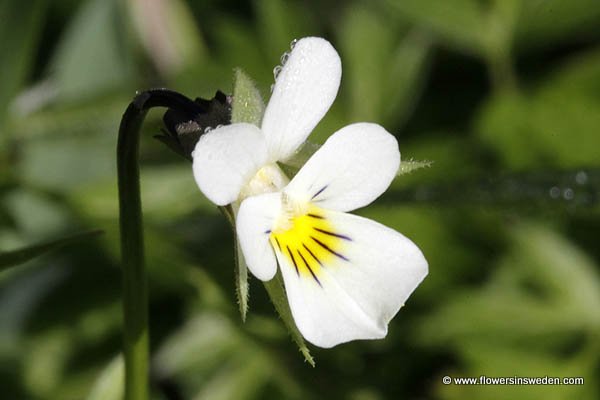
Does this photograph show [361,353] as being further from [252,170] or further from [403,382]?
[252,170]

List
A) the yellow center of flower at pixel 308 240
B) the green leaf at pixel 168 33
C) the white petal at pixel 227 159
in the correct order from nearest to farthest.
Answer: the white petal at pixel 227 159 → the yellow center of flower at pixel 308 240 → the green leaf at pixel 168 33

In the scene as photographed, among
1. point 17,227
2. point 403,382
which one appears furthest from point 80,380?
point 403,382

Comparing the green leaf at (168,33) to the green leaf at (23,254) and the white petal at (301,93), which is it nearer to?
the green leaf at (23,254)

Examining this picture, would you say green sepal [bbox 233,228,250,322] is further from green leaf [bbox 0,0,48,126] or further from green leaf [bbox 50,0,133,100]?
green leaf [bbox 50,0,133,100]

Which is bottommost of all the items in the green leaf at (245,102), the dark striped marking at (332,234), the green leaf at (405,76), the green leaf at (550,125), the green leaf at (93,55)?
the green leaf at (550,125)

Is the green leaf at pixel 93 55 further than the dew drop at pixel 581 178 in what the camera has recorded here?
Yes

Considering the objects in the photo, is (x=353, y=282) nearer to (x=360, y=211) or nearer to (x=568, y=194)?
(x=568, y=194)

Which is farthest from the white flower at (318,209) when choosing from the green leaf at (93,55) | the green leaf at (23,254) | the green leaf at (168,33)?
the green leaf at (168,33)
